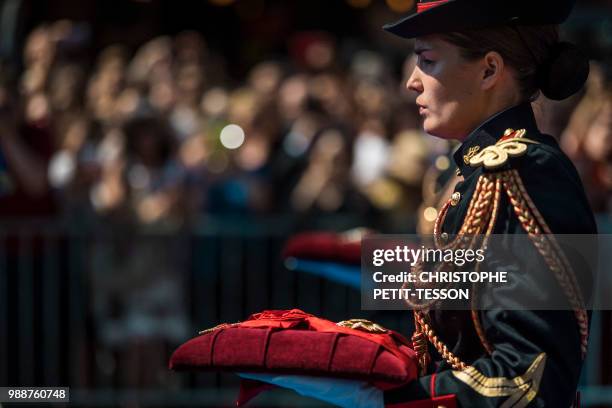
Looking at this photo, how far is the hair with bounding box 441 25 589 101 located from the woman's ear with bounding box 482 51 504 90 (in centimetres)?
1

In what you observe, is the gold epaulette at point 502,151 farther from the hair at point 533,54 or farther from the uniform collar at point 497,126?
the hair at point 533,54

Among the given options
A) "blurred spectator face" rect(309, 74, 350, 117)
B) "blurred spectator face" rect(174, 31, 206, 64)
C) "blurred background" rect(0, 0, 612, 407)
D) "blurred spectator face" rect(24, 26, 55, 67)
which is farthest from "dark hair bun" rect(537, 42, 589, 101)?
"blurred spectator face" rect(174, 31, 206, 64)

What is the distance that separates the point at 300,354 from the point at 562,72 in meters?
0.98

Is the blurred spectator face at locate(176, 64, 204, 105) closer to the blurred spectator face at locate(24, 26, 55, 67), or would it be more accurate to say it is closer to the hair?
the blurred spectator face at locate(24, 26, 55, 67)

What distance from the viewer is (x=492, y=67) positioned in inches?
135

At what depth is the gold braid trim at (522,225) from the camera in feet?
10.4

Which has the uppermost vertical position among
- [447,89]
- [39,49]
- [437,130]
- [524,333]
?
[39,49]

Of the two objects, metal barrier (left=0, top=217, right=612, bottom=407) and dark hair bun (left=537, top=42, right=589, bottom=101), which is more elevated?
dark hair bun (left=537, top=42, right=589, bottom=101)

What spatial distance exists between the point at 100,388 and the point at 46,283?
776mm

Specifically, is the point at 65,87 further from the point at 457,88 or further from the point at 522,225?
the point at 522,225

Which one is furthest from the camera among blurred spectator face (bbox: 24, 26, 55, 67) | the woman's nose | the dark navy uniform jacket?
blurred spectator face (bbox: 24, 26, 55, 67)

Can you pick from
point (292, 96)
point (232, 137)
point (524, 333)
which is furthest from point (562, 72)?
point (292, 96)

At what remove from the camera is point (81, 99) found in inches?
404

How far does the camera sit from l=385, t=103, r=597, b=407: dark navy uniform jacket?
3.11m
